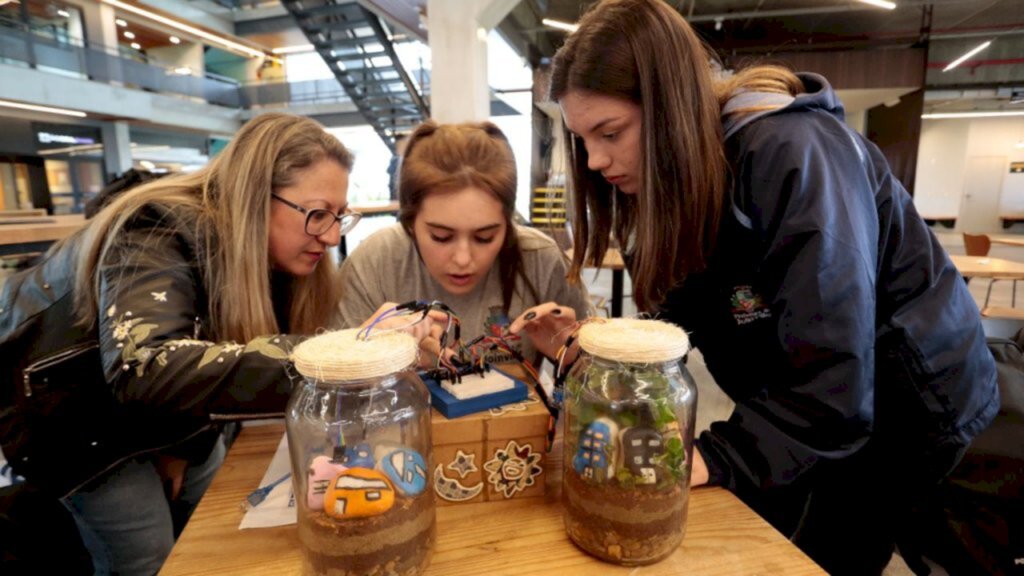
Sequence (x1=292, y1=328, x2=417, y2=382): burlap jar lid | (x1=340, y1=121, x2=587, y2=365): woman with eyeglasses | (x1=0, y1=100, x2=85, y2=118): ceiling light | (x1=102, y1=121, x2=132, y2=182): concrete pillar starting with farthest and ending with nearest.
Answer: (x1=102, y1=121, x2=132, y2=182): concrete pillar
(x1=0, y1=100, x2=85, y2=118): ceiling light
(x1=340, y1=121, x2=587, y2=365): woman with eyeglasses
(x1=292, y1=328, x2=417, y2=382): burlap jar lid

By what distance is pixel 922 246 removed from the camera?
0.87m

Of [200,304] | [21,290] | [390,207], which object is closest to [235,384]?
[200,304]

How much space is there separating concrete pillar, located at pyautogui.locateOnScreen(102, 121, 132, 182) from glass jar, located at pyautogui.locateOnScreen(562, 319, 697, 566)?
13583mm

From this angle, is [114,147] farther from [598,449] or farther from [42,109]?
[598,449]

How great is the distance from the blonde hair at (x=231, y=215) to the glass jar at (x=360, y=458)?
52cm

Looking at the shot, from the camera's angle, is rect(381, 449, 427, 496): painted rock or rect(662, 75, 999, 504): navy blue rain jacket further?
rect(662, 75, 999, 504): navy blue rain jacket

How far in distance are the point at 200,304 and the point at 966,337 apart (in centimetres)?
132

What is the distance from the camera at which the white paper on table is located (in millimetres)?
698

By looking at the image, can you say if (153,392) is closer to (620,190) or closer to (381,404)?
(381,404)

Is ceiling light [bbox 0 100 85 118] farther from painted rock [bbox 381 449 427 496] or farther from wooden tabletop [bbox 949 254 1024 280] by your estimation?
wooden tabletop [bbox 949 254 1024 280]

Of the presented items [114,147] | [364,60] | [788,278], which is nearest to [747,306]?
[788,278]

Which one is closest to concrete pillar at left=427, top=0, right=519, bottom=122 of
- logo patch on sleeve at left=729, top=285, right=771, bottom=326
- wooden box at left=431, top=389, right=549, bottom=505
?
logo patch on sleeve at left=729, top=285, right=771, bottom=326

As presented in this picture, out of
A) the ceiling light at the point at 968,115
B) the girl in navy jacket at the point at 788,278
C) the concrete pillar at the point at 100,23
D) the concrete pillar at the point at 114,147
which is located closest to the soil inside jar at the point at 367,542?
the girl in navy jacket at the point at 788,278

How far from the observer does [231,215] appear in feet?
3.51
